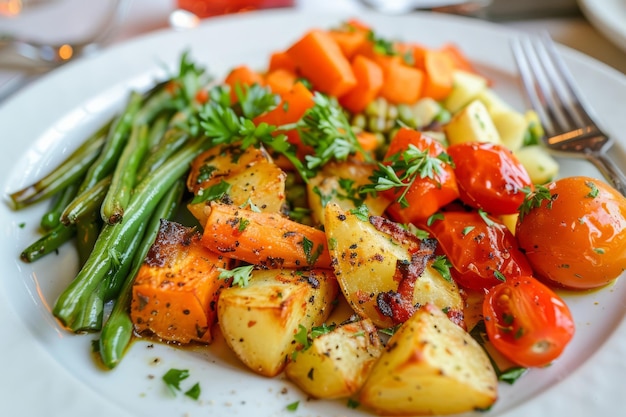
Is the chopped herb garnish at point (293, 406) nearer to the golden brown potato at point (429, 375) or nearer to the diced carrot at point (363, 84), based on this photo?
the golden brown potato at point (429, 375)

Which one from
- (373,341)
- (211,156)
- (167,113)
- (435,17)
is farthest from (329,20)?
(373,341)

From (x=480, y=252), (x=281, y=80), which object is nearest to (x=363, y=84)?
(x=281, y=80)

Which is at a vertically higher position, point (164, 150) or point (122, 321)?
point (164, 150)

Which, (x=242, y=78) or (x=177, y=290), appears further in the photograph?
(x=242, y=78)

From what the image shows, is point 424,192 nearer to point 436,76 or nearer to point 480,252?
point 480,252

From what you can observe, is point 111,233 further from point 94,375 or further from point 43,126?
point 43,126

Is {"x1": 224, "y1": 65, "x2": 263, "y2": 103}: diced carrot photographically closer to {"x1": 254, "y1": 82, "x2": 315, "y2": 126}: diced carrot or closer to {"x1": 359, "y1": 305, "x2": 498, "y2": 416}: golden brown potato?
{"x1": 254, "y1": 82, "x2": 315, "y2": 126}: diced carrot

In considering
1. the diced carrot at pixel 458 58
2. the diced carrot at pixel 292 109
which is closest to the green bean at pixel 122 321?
the diced carrot at pixel 292 109
